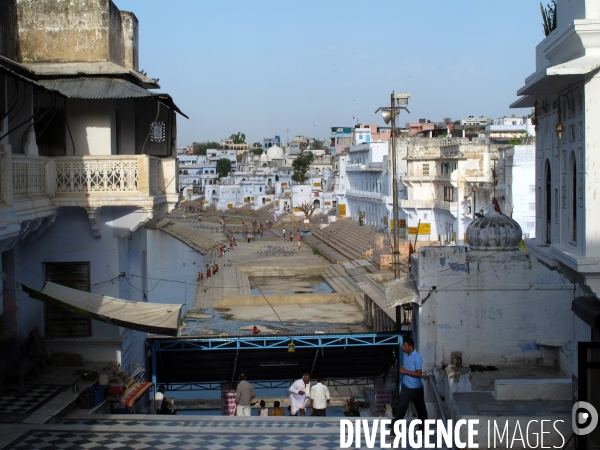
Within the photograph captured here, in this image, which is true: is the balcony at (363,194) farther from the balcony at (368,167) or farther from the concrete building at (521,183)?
the concrete building at (521,183)

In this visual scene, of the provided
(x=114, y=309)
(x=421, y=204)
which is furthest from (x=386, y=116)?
(x=421, y=204)

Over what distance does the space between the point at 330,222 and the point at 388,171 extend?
61.8ft

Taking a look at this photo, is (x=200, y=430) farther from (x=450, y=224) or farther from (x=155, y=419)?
(x=450, y=224)

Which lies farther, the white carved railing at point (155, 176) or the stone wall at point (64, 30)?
the stone wall at point (64, 30)

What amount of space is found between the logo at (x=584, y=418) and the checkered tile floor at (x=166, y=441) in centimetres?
268

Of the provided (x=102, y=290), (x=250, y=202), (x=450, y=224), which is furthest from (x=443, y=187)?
(x=250, y=202)

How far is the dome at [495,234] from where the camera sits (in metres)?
12.8

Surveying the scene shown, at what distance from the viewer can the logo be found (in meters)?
7.40

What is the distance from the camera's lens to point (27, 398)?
34.2 feet

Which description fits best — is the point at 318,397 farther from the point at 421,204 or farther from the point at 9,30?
the point at 421,204

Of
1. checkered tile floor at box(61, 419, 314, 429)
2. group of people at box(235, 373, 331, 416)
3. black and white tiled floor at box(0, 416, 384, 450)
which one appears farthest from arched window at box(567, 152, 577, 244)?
group of people at box(235, 373, 331, 416)

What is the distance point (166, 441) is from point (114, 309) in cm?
256

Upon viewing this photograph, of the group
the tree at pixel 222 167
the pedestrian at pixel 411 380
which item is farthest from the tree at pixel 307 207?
the pedestrian at pixel 411 380

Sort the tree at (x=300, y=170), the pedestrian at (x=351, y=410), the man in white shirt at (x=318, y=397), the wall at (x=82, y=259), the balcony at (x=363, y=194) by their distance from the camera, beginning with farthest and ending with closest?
the tree at (x=300, y=170) → the balcony at (x=363, y=194) → the pedestrian at (x=351, y=410) → the wall at (x=82, y=259) → the man in white shirt at (x=318, y=397)
